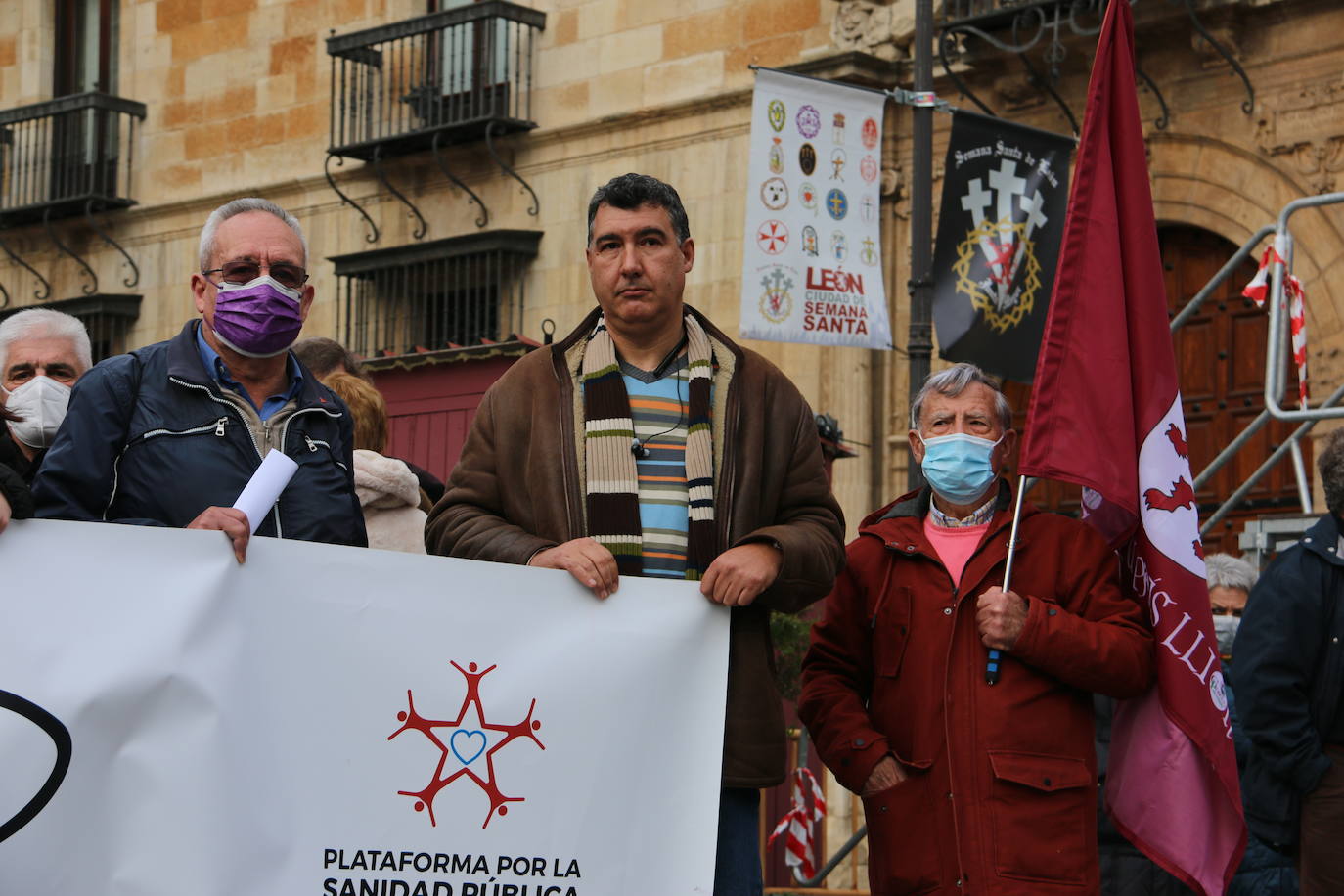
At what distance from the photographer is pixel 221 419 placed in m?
4.30

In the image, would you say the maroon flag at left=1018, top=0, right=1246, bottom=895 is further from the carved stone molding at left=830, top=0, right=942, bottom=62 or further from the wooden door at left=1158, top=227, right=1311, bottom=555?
the carved stone molding at left=830, top=0, right=942, bottom=62

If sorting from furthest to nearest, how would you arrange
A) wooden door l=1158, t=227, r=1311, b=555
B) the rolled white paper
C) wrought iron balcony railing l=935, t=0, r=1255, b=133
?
wrought iron balcony railing l=935, t=0, r=1255, b=133 < wooden door l=1158, t=227, r=1311, b=555 < the rolled white paper

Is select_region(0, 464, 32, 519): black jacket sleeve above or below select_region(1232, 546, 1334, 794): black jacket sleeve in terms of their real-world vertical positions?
above

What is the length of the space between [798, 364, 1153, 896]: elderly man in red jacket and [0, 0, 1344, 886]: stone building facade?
790 centimetres

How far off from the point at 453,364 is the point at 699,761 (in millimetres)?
6836

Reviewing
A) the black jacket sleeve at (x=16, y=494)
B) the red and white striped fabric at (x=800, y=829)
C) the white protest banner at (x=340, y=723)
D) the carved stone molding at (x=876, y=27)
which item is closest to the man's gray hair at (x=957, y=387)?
the white protest banner at (x=340, y=723)

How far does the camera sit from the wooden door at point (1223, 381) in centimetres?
1280

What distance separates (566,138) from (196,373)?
1267 cm

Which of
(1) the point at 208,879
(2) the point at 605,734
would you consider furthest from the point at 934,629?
(1) the point at 208,879

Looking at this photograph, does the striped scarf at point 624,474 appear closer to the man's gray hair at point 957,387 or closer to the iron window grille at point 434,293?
the man's gray hair at point 957,387

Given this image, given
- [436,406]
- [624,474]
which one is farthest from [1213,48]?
[624,474]

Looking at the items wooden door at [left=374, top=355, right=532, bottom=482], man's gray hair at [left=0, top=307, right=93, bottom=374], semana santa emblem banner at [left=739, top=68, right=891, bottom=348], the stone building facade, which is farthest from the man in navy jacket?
the stone building facade

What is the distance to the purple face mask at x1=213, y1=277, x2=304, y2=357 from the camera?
4324 mm

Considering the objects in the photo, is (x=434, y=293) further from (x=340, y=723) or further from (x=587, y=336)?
(x=340, y=723)
